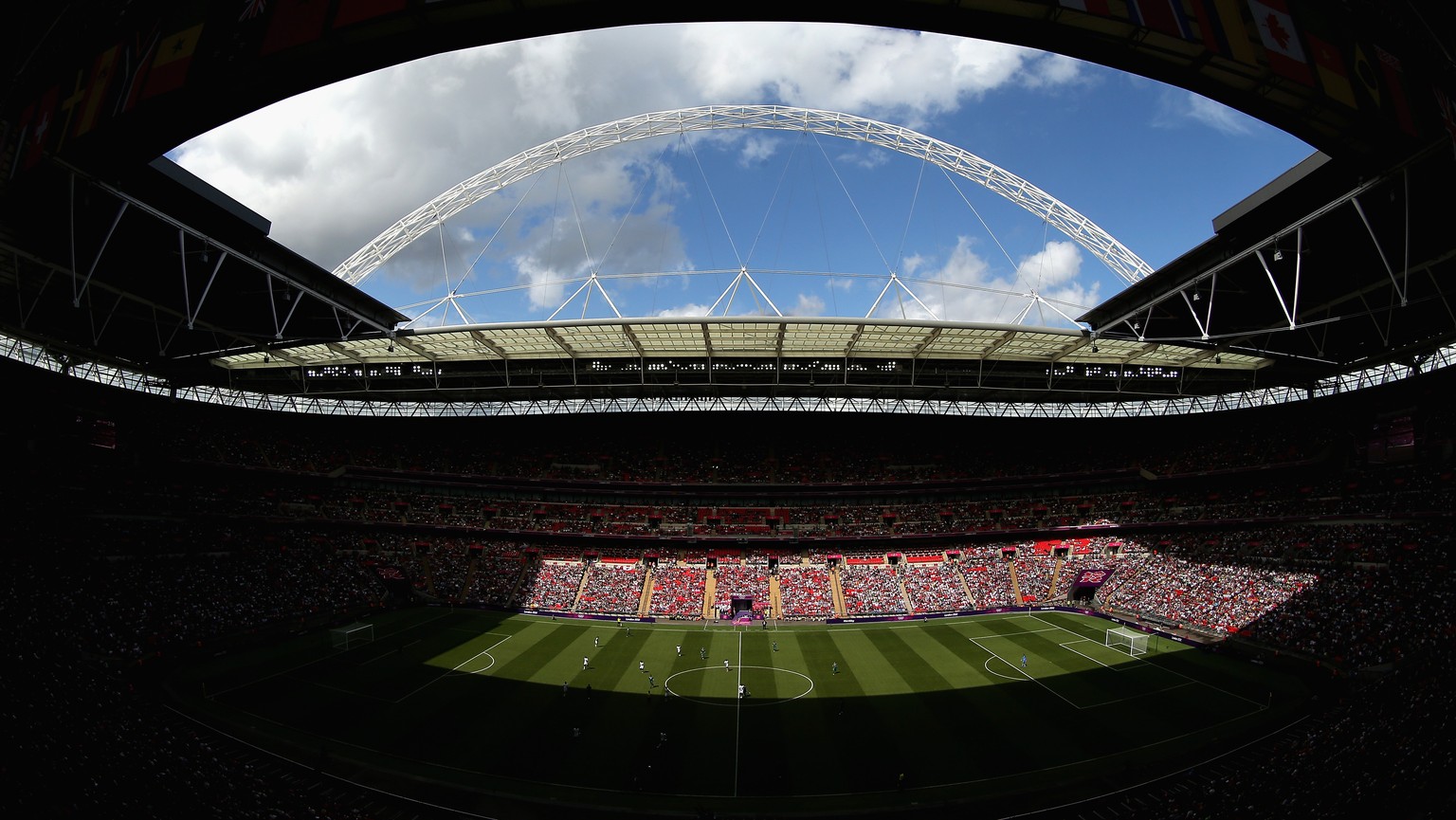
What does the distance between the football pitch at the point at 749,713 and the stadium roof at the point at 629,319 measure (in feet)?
50.8

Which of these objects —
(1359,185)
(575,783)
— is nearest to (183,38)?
(575,783)

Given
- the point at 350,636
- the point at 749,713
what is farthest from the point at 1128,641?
the point at 350,636

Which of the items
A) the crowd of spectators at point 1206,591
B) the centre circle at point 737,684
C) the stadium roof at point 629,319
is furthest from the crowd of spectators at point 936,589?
the centre circle at point 737,684

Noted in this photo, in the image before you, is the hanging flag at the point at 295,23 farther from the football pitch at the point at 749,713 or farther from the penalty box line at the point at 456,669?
the penalty box line at the point at 456,669

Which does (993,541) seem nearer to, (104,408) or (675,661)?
(675,661)

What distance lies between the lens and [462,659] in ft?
112

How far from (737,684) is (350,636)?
22758 millimetres

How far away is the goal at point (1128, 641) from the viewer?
3576 centimetres

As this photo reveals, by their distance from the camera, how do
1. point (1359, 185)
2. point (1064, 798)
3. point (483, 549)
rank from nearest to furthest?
1. point (1359, 185)
2. point (1064, 798)
3. point (483, 549)

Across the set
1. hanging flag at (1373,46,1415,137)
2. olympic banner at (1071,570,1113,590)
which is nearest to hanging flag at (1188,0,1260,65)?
hanging flag at (1373,46,1415,137)

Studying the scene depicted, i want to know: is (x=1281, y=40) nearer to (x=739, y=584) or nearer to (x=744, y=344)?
(x=744, y=344)

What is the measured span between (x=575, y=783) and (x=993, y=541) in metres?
42.8

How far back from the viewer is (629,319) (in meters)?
33.2

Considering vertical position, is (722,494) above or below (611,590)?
above
